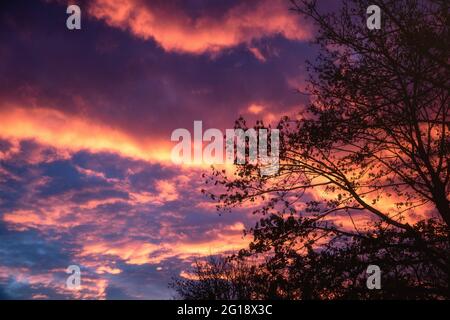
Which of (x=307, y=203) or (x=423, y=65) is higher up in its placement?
(x=423, y=65)

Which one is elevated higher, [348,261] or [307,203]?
[307,203]

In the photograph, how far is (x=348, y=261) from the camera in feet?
37.4
